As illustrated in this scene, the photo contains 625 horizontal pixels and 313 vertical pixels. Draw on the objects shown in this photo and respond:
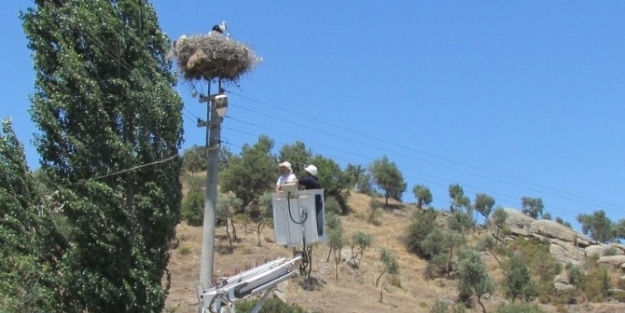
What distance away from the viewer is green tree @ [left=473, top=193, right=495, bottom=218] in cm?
6082

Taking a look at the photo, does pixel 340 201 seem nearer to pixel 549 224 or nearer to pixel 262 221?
pixel 262 221

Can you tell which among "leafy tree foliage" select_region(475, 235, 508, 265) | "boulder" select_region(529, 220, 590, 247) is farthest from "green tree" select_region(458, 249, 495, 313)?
"boulder" select_region(529, 220, 590, 247)

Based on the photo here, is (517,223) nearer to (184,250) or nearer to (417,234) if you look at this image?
(417,234)

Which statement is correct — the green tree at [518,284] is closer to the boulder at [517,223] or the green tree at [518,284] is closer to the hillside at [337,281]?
the hillside at [337,281]

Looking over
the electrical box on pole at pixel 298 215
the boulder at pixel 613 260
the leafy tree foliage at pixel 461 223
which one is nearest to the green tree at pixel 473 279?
the leafy tree foliage at pixel 461 223

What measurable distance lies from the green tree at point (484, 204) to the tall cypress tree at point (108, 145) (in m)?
47.5

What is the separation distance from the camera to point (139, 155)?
614 inches

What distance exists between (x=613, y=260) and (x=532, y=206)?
2444cm

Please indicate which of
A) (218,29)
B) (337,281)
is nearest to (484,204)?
(337,281)

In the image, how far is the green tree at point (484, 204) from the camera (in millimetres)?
60816

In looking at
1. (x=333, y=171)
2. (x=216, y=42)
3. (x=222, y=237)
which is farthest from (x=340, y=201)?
(x=216, y=42)

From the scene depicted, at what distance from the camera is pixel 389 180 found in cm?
6003

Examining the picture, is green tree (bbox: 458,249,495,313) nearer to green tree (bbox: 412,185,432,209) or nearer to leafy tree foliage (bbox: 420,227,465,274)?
leafy tree foliage (bbox: 420,227,465,274)

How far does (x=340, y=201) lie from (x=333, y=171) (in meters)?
2.14
